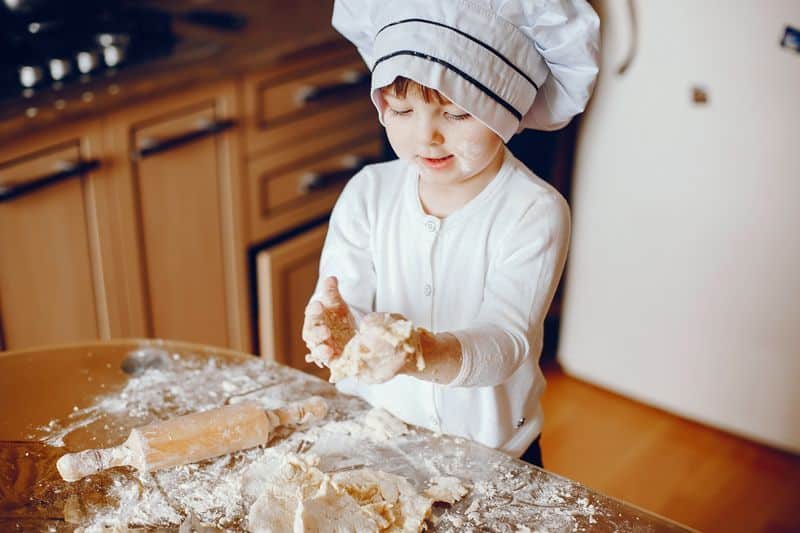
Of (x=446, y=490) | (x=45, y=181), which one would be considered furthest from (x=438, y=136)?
(x=45, y=181)

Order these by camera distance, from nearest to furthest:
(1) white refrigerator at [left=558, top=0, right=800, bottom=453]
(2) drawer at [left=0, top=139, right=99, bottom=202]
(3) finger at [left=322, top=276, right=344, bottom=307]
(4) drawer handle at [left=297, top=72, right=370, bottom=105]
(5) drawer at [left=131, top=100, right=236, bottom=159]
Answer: (3) finger at [left=322, top=276, right=344, bottom=307]
(2) drawer at [left=0, top=139, right=99, bottom=202]
(5) drawer at [left=131, top=100, right=236, bottom=159]
(1) white refrigerator at [left=558, top=0, right=800, bottom=453]
(4) drawer handle at [left=297, top=72, right=370, bottom=105]

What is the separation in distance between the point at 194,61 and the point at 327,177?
19.0 inches

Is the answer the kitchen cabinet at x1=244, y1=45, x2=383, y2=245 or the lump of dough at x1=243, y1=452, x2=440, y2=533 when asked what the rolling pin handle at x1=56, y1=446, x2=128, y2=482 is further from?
the kitchen cabinet at x1=244, y1=45, x2=383, y2=245

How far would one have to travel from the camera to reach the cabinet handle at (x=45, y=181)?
1.59 meters

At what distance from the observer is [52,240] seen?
1.71 meters

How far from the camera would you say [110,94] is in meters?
1.67

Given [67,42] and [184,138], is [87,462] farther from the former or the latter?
[67,42]

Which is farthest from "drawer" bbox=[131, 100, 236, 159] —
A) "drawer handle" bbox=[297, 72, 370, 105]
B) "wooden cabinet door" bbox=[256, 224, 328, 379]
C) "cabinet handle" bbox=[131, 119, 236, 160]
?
"wooden cabinet door" bbox=[256, 224, 328, 379]

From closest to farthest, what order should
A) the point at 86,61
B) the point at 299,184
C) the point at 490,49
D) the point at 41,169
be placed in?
the point at 490,49, the point at 41,169, the point at 86,61, the point at 299,184

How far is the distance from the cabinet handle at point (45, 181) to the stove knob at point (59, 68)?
173mm

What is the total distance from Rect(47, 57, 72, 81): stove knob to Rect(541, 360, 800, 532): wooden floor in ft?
4.64

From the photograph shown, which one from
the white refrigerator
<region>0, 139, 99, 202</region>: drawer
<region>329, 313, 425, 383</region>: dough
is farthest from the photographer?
the white refrigerator

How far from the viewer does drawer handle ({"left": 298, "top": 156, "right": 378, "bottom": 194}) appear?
7.10 ft

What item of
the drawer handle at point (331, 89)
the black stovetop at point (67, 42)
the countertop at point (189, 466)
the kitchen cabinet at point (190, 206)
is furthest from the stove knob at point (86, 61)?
the countertop at point (189, 466)
